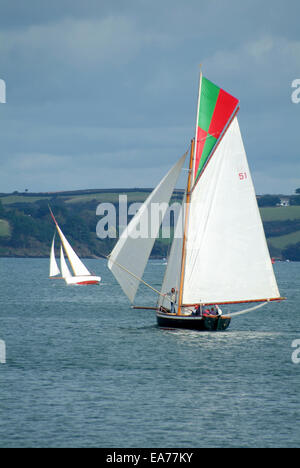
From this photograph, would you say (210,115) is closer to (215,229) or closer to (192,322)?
(215,229)

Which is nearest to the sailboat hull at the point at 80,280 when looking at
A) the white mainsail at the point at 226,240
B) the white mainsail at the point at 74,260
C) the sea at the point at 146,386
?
the white mainsail at the point at 74,260

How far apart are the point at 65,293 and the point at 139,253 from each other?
67015mm

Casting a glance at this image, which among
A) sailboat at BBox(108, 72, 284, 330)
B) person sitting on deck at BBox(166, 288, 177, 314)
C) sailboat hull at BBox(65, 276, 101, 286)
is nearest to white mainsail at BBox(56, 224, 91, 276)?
sailboat hull at BBox(65, 276, 101, 286)

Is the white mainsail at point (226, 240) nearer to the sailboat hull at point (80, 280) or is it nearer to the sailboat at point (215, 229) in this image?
the sailboat at point (215, 229)

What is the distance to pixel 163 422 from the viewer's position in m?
35.6

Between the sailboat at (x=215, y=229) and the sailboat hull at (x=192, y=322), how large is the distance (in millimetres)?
69

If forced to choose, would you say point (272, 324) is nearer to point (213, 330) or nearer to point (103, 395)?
point (213, 330)

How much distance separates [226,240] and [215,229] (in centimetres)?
109

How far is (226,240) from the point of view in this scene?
58594 mm

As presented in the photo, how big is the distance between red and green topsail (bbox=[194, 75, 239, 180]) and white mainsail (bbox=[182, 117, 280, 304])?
2.41 feet

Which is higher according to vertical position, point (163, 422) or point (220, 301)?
point (220, 301)
